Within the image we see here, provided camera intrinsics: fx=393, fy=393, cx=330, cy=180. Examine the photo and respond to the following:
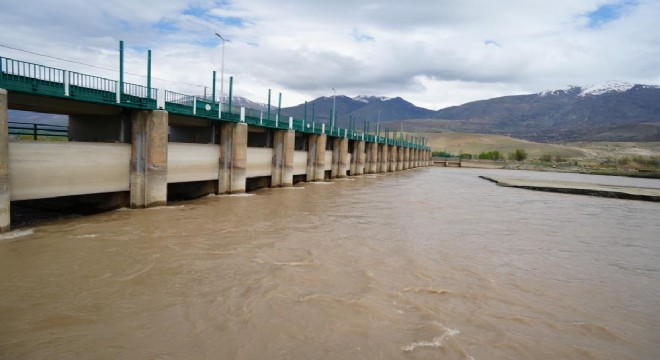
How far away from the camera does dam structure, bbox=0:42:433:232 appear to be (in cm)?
1417

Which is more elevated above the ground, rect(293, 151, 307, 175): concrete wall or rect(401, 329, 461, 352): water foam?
rect(293, 151, 307, 175): concrete wall

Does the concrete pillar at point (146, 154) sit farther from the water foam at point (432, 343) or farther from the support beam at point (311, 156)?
the support beam at point (311, 156)

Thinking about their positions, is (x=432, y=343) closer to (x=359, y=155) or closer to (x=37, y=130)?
(x=37, y=130)

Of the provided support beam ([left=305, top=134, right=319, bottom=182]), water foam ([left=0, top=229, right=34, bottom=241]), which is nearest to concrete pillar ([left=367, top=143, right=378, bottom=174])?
support beam ([left=305, top=134, right=319, bottom=182])

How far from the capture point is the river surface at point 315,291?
6.80m

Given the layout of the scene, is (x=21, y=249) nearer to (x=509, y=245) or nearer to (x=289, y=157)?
(x=509, y=245)

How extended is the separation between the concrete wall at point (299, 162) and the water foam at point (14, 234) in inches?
943

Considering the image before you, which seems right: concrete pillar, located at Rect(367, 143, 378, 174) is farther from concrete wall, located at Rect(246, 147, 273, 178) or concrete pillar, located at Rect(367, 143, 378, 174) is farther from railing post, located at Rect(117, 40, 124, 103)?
railing post, located at Rect(117, 40, 124, 103)

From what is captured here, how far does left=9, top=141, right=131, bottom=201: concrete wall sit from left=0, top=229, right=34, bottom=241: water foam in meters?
1.38

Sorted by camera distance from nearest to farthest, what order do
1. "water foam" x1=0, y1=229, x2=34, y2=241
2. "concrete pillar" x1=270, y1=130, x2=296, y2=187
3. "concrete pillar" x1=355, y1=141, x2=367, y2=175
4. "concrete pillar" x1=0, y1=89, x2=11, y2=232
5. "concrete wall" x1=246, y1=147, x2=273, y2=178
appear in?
"water foam" x1=0, y1=229, x2=34, y2=241 < "concrete pillar" x1=0, y1=89, x2=11, y2=232 < "concrete wall" x1=246, y1=147, x2=273, y2=178 < "concrete pillar" x1=270, y1=130, x2=296, y2=187 < "concrete pillar" x1=355, y1=141, x2=367, y2=175

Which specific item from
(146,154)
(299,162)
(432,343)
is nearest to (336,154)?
(299,162)

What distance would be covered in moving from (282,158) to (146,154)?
48.6 ft

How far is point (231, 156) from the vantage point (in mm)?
26000

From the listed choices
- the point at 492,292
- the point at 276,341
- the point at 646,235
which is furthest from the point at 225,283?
the point at 646,235
